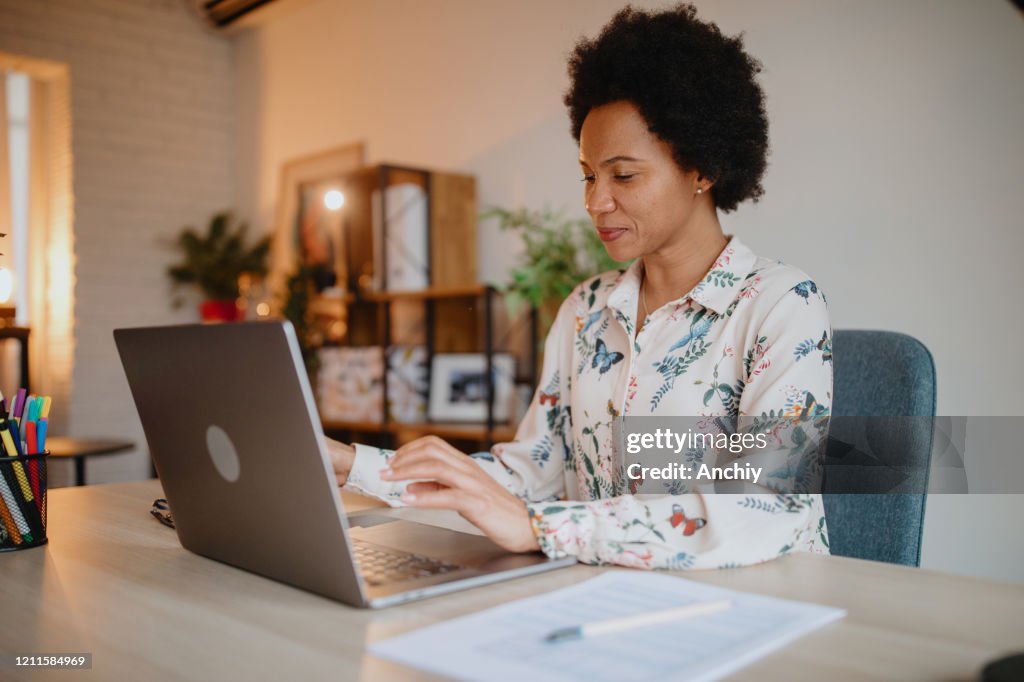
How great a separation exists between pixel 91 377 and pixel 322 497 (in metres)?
4.26

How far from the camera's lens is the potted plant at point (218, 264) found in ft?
15.4

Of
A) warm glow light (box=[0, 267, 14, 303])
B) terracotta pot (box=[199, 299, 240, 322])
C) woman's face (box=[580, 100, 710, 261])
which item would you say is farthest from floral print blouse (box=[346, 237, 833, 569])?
terracotta pot (box=[199, 299, 240, 322])

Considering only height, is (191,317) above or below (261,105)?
below

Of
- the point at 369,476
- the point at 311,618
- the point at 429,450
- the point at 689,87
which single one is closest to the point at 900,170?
the point at 689,87

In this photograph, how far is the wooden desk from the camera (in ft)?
2.19

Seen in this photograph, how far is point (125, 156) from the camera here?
4688 millimetres

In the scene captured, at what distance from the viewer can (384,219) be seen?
3.46 metres

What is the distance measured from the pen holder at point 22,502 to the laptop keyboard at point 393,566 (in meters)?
0.42

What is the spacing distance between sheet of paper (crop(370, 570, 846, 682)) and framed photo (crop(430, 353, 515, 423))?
237 cm

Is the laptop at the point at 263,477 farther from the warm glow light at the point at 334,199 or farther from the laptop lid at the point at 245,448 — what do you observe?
the warm glow light at the point at 334,199

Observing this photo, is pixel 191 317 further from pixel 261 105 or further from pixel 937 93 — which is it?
pixel 937 93

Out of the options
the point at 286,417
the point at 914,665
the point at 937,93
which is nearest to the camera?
the point at 914,665

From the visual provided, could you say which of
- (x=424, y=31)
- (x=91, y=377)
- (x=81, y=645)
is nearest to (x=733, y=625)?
(x=81, y=645)

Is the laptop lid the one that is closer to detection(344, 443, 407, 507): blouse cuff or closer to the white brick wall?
detection(344, 443, 407, 507): blouse cuff
